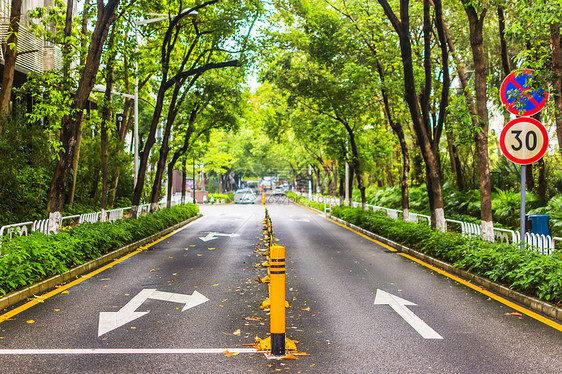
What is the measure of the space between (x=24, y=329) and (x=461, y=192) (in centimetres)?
1996

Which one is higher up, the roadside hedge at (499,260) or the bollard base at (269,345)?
the roadside hedge at (499,260)

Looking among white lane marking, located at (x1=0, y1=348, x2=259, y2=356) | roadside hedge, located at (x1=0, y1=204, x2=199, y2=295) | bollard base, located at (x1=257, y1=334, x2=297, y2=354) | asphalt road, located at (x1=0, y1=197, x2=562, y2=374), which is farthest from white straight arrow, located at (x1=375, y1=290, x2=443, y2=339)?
roadside hedge, located at (x1=0, y1=204, x2=199, y2=295)

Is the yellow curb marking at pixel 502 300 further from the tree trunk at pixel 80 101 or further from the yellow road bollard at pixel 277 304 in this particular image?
the tree trunk at pixel 80 101

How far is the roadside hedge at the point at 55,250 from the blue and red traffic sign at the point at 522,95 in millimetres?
8790

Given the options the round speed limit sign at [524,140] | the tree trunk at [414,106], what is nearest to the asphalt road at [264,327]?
the round speed limit sign at [524,140]

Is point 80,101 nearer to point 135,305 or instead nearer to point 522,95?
point 135,305

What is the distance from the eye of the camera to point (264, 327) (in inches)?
246

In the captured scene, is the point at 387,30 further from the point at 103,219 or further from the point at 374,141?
the point at 103,219

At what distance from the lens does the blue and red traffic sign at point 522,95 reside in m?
8.79

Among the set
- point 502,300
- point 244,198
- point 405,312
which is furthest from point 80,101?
point 244,198

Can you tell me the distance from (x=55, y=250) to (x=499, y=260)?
8.27 meters

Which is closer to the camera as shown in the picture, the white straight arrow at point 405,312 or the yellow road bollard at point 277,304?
the yellow road bollard at point 277,304

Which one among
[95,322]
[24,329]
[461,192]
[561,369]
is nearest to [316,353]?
[561,369]

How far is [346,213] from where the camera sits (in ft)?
86.9
